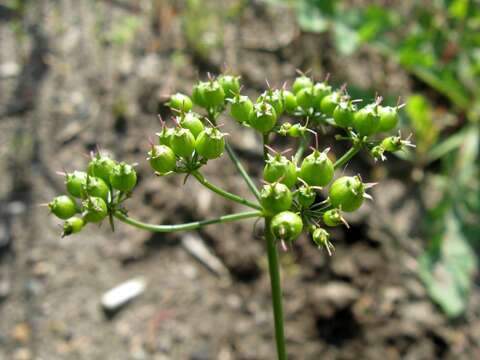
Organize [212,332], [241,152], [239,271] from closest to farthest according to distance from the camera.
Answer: [212,332] → [239,271] → [241,152]

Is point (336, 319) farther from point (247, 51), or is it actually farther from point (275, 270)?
point (247, 51)

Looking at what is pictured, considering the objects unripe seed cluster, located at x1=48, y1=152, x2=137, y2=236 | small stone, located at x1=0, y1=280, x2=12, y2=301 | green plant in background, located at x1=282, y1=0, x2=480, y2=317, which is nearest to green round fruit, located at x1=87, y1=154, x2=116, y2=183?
unripe seed cluster, located at x1=48, y1=152, x2=137, y2=236

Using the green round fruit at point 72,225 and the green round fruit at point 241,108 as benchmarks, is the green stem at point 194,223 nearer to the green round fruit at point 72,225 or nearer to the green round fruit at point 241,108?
the green round fruit at point 72,225

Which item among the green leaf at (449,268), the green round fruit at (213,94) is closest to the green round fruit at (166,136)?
the green round fruit at (213,94)

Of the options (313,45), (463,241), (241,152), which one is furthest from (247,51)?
(463,241)

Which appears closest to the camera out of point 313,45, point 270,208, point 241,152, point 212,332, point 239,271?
point 270,208

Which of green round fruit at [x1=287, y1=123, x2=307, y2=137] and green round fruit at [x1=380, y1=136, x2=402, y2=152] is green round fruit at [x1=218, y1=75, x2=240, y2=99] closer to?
green round fruit at [x1=287, y1=123, x2=307, y2=137]

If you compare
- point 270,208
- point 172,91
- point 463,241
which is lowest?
point 463,241
